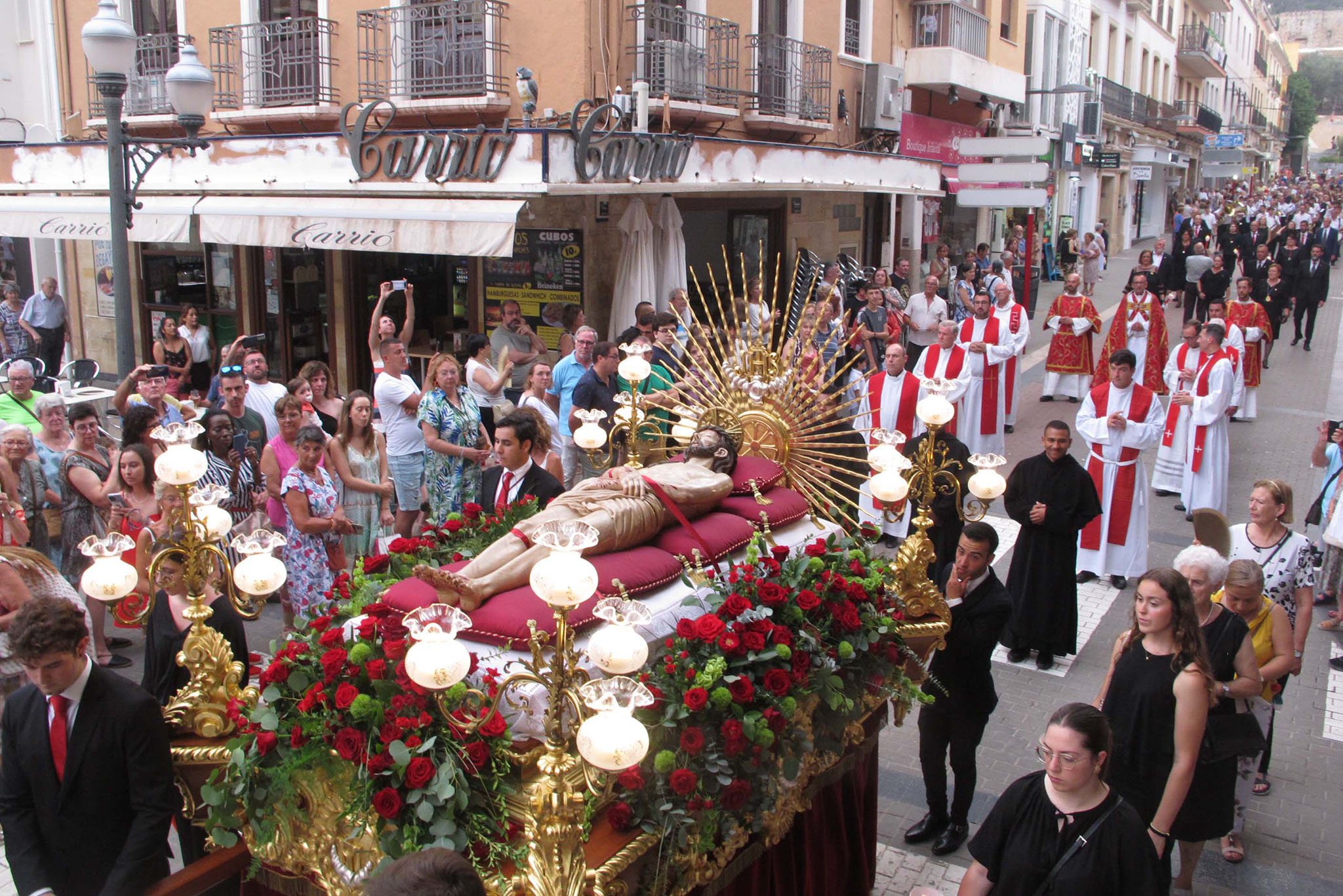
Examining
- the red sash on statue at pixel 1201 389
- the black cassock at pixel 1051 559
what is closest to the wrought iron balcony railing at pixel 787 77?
the red sash on statue at pixel 1201 389

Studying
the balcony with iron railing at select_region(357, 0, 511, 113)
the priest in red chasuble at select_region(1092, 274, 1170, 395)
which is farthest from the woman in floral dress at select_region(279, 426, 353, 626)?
the priest in red chasuble at select_region(1092, 274, 1170, 395)

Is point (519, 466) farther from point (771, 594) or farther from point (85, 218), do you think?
point (85, 218)

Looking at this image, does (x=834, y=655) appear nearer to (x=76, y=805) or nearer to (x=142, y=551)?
(x=76, y=805)

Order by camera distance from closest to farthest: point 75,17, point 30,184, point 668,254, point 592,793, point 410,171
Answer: point 592,793, point 410,171, point 668,254, point 30,184, point 75,17

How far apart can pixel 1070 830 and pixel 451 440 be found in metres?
5.43

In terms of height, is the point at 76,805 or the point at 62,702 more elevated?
the point at 62,702

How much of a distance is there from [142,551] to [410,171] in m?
5.87

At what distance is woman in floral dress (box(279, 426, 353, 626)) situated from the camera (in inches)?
262

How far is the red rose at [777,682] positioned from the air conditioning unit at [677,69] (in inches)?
368

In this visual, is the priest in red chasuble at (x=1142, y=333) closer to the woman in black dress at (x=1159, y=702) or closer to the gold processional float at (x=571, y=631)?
the gold processional float at (x=571, y=631)

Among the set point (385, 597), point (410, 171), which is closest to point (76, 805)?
point (385, 597)

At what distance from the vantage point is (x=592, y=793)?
3.16 metres

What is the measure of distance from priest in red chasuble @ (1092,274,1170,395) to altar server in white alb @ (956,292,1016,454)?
2341 millimetres

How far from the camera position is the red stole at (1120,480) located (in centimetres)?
852
